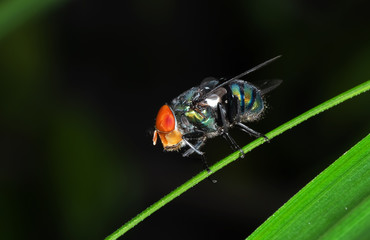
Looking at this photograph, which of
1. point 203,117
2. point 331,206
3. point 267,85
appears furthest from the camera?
point 267,85

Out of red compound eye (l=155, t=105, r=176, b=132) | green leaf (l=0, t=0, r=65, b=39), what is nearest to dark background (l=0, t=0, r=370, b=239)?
green leaf (l=0, t=0, r=65, b=39)

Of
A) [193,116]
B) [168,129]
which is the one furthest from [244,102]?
[168,129]

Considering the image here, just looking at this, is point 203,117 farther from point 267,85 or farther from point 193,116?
point 267,85

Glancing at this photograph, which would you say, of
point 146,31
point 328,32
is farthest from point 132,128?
point 328,32

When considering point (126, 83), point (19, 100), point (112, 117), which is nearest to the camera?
point (19, 100)

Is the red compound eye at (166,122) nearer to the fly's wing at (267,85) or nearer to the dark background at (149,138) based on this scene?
the fly's wing at (267,85)

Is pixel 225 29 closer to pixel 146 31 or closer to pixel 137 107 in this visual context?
pixel 146 31
